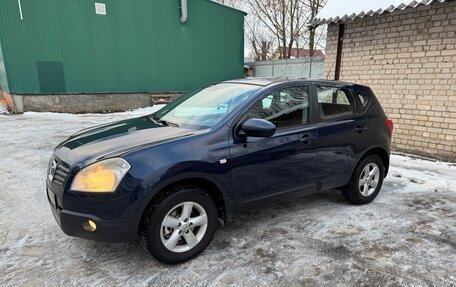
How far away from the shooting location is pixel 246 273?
2.74 m

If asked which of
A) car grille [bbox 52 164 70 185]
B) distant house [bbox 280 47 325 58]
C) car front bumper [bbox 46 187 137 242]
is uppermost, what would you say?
distant house [bbox 280 47 325 58]

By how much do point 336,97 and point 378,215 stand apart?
1.47 m

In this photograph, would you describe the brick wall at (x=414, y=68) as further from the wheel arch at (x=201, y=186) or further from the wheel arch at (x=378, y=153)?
the wheel arch at (x=201, y=186)

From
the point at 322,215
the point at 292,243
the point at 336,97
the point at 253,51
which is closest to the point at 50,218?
the point at 292,243

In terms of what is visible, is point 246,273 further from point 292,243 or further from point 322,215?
point 322,215

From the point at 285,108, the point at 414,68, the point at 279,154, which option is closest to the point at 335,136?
the point at 285,108

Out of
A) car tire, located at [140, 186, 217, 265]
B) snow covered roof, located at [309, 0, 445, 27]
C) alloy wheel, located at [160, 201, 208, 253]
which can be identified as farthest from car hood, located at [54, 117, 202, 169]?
snow covered roof, located at [309, 0, 445, 27]

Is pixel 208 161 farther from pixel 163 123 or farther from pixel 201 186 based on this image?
pixel 163 123

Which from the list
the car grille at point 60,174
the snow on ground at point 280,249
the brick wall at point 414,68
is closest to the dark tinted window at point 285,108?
the snow on ground at point 280,249

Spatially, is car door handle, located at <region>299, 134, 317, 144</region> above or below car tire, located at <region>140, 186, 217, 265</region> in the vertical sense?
above

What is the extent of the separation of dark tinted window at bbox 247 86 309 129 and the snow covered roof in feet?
13.0

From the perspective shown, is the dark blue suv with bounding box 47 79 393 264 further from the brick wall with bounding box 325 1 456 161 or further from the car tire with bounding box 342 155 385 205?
the brick wall with bounding box 325 1 456 161

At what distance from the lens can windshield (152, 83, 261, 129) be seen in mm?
3193

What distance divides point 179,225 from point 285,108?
5.26 feet
